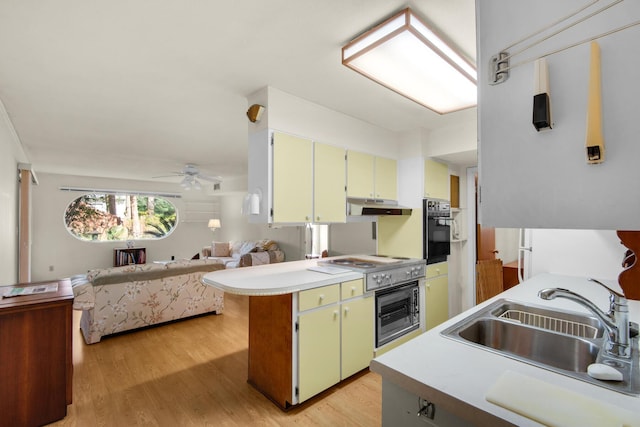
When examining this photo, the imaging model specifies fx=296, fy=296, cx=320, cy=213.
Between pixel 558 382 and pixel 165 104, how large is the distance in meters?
3.15

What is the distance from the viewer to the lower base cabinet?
6.88 feet

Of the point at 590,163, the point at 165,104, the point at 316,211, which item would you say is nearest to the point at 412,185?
the point at 316,211

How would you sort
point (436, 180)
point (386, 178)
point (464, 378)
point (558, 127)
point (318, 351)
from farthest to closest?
point (436, 180), point (386, 178), point (318, 351), point (464, 378), point (558, 127)

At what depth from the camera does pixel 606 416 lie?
723 mm

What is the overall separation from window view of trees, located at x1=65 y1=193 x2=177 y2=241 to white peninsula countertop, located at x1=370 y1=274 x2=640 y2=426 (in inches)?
Result: 324

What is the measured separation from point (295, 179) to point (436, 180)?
74.4 inches

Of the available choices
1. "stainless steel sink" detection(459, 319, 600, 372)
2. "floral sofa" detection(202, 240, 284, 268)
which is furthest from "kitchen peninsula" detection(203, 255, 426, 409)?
"floral sofa" detection(202, 240, 284, 268)

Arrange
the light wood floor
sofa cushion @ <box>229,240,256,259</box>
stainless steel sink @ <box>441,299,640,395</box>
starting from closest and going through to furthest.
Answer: stainless steel sink @ <box>441,299,640,395</box> → the light wood floor → sofa cushion @ <box>229,240,256,259</box>

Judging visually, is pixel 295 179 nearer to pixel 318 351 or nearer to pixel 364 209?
pixel 364 209

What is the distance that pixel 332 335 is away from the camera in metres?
2.31

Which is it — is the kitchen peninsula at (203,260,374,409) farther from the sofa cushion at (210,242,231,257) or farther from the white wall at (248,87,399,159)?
the sofa cushion at (210,242,231,257)

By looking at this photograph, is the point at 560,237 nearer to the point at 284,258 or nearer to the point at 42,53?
the point at 42,53

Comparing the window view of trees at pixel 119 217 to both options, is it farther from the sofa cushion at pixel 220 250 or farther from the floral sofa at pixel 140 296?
the floral sofa at pixel 140 296

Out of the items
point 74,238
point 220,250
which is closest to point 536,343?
point 220,250
